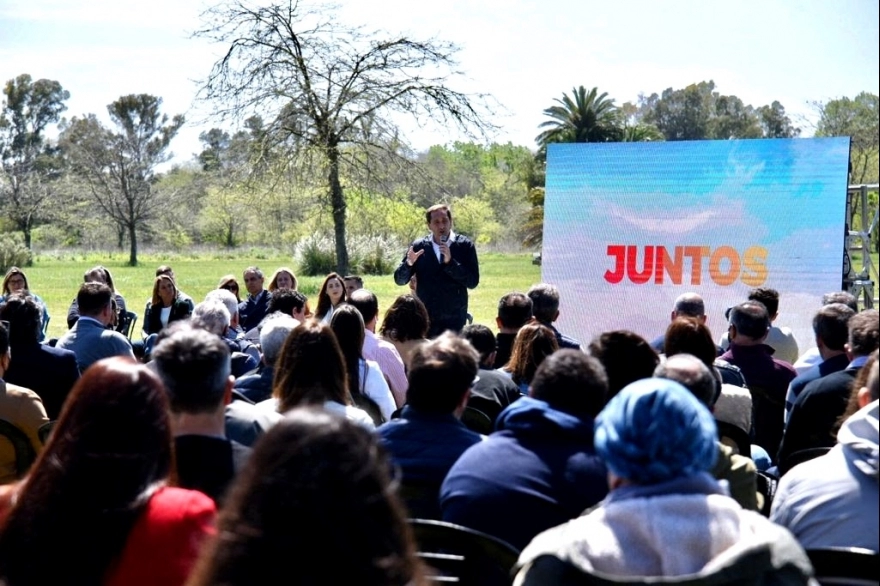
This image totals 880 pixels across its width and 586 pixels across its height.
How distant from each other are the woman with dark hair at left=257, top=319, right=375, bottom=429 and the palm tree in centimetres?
3679

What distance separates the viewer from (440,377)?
10.8ft

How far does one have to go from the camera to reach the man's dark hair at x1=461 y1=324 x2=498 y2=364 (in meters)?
5.47

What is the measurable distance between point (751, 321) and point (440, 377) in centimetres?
265

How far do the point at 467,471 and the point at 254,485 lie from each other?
5.00ft

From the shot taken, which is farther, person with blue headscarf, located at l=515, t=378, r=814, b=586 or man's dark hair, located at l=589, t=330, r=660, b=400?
man's dark hair, located at l=589, t=330, r=660, b=400

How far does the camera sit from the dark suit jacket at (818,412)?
417cm

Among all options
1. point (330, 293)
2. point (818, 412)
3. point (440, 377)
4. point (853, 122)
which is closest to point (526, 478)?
point (440, 377)

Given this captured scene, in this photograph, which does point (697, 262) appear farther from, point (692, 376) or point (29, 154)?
point (29, 154)

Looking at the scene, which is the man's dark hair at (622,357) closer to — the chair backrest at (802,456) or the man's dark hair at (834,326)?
the chair backrest at (802,456)

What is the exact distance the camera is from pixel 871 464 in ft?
8.43

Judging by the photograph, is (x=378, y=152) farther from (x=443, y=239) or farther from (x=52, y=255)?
(x=52, y=255)

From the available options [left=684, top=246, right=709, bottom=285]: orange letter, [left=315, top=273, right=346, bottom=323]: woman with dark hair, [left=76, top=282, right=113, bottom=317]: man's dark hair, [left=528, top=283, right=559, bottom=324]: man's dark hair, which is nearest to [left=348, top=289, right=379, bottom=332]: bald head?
[left=528, top=283, right=559, bottom=324]: man's dark hair

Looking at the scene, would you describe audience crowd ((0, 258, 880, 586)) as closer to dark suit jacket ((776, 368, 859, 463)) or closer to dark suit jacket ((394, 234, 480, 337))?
dark suit jacket ((776, 368, 859, 463))

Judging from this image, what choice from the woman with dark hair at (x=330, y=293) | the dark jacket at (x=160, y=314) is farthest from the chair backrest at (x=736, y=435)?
the dark jacket at (x=160, y=314)
